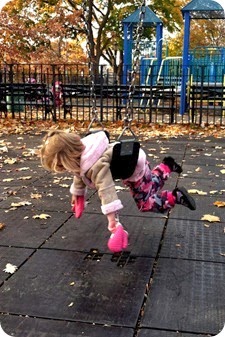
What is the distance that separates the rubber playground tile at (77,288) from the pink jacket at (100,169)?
1.42ft

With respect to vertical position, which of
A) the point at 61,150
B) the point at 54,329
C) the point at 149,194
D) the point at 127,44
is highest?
the point at 127,44

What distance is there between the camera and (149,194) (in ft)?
11.9

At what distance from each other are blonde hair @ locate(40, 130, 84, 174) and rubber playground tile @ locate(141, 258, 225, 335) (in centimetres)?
95

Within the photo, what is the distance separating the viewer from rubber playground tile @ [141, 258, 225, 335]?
243cm

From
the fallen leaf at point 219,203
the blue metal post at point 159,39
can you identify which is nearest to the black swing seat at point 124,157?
the fallen leaf at point 219,203

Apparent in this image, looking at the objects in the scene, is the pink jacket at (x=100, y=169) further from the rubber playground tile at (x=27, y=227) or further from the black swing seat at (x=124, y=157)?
the rubber playground tile at (x=27, y=227)

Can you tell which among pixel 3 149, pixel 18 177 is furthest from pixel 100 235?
pixel 3 149

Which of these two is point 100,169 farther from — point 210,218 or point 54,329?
point 210,218

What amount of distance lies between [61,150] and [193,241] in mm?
1317

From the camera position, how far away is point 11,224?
4.09 meters

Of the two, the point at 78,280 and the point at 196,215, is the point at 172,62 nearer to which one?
the point at 196,215

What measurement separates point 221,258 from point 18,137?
23.3ft

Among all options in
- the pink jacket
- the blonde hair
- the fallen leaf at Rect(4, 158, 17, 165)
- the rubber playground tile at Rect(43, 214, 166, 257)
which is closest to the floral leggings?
the rubber playground tile at Rect(43, 214, 166, 257)

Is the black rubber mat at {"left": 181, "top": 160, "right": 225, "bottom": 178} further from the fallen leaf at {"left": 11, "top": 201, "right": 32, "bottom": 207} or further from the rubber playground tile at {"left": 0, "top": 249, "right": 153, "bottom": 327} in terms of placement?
the rubber playground tile at {"left": 0, "top": 249, "right": 153, "bottom": 327}
